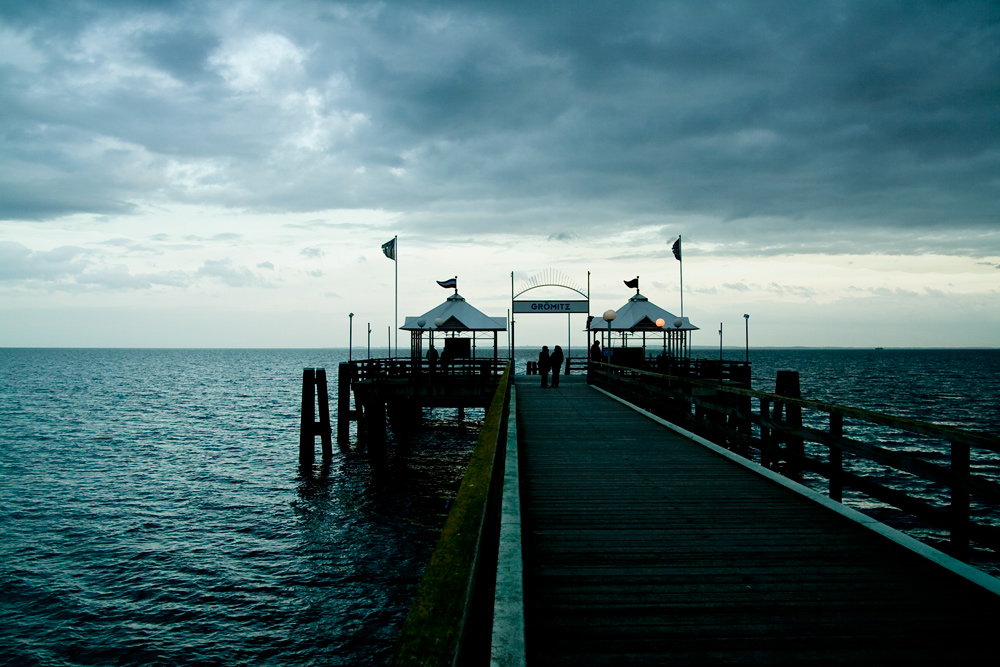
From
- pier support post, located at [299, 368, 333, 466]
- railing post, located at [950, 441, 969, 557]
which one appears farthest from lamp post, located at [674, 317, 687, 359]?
railing post, located at [950, 441, 969, 557]

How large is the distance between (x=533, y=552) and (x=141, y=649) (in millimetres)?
7964

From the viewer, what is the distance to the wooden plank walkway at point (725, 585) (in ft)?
10.8

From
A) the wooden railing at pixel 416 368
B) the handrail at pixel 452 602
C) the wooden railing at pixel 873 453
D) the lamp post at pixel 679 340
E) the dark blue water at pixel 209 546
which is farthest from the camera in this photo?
the lamp post at pixel 679 340

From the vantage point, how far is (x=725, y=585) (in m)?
4.07

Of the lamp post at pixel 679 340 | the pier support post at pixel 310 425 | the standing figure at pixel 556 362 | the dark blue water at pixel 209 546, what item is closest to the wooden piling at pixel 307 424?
the pier support post at pixel 310 425

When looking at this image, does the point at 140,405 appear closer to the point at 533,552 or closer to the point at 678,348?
the point at 678,348

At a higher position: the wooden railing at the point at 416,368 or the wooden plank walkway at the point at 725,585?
the wooden railing at the point at 416,368

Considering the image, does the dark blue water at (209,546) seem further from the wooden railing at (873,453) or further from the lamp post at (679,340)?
the lamp post at (679,340)

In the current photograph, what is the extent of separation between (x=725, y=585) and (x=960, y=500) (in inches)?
83.1

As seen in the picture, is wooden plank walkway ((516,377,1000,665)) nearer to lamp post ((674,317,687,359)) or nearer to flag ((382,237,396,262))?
lamp post ((674,317,687,359))

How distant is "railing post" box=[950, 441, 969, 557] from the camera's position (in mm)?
4543

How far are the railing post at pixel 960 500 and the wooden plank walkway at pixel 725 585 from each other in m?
0.46

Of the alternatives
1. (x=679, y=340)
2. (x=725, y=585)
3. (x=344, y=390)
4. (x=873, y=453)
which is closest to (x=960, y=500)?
(x=873, y=453)

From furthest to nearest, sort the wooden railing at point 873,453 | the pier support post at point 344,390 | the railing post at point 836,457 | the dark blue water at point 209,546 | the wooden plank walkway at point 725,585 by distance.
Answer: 1. the pier support post at point 344,390
2. the dark blue water at point 209,546
3. the railing post at point 836,457
4. the wooden railing at point 873,453
5. the wooden plank walkway at point 725,585
